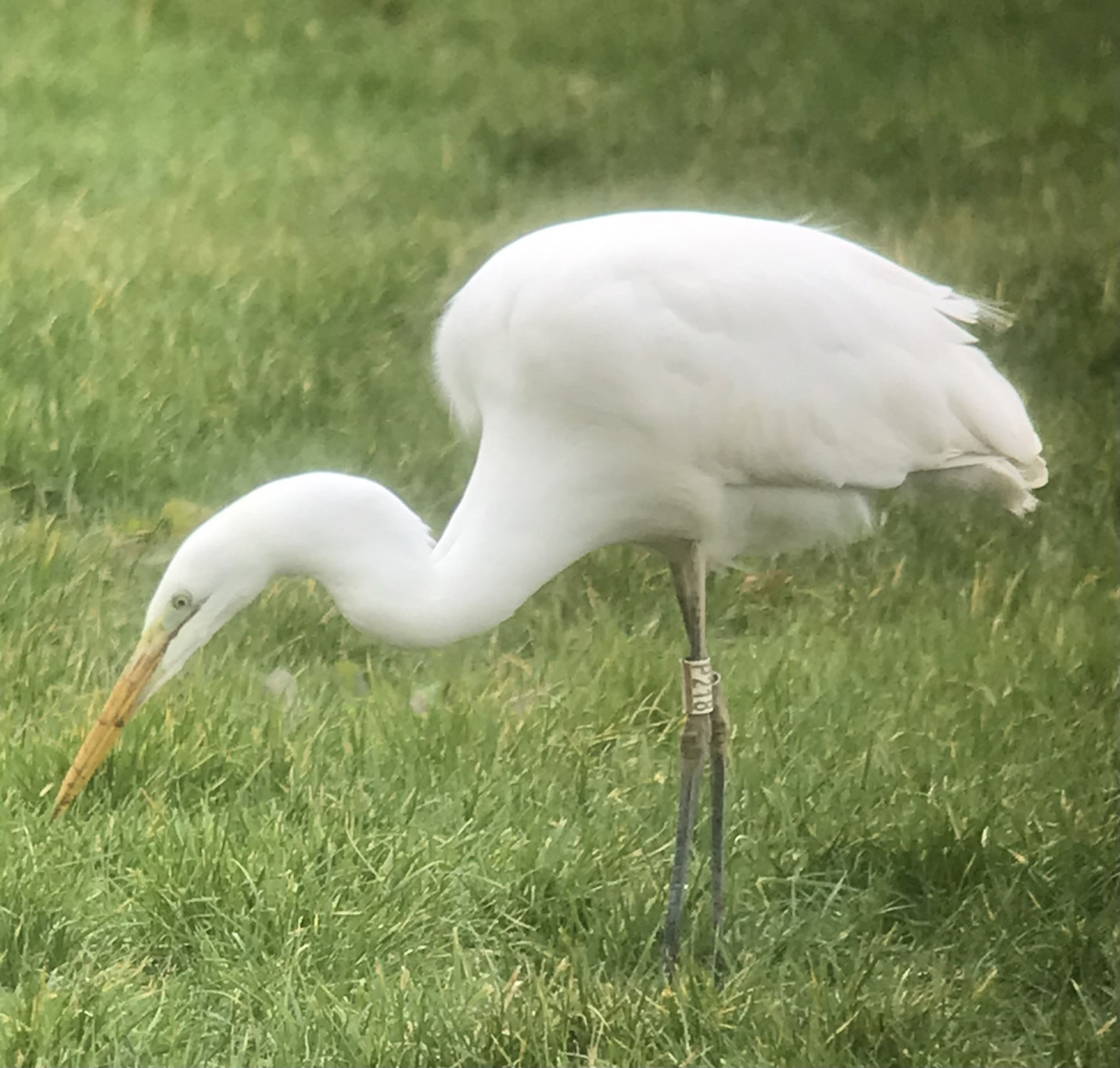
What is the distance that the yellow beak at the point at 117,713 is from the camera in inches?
45.8

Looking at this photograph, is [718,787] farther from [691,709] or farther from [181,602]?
[181,602]

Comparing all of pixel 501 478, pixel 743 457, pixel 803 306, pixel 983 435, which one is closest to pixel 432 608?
pixel 501 478

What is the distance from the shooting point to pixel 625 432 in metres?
1.16

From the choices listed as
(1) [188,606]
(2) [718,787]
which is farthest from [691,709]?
(1) [188,606]

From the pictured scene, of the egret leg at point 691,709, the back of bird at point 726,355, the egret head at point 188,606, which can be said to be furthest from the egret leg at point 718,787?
the egret head at point 188,606

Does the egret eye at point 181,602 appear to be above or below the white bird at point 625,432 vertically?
below

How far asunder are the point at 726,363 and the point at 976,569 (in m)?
0.41

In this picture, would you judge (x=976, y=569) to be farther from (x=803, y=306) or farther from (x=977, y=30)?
(x=977, y=30)

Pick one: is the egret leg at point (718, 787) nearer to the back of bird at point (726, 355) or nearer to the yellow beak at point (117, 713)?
the back of bird at point (726, 355)

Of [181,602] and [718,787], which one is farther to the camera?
[718,787]

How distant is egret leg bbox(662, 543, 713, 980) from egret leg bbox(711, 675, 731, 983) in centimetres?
2

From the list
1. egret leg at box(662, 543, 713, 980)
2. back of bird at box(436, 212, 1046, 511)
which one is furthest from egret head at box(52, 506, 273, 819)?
egret leg at box(662, 543, 713, 980)

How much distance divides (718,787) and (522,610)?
0.25 meters

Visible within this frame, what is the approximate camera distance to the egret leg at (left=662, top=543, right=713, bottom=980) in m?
1.27
